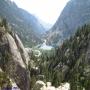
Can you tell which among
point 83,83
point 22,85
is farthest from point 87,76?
point 22,85

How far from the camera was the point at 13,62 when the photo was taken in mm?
130375

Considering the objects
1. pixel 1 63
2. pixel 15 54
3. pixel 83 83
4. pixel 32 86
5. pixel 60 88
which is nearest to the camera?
pixel 1 63

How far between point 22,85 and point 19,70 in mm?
6330

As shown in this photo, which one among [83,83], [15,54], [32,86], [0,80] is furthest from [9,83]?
[83,83]

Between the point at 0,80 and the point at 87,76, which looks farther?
the point at 87,76

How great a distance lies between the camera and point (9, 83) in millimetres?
89375

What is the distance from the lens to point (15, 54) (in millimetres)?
134625

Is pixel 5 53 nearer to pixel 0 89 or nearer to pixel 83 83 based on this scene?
pixel 0 89

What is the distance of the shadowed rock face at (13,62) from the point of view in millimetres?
126812

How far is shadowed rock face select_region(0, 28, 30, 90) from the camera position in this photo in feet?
416

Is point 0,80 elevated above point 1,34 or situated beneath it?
situated beneath

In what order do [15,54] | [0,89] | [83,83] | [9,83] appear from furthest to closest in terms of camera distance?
[83,83] → [15,54] → [9,83] → [0,89]

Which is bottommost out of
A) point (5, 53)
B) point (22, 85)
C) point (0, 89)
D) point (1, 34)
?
point (0, 89)

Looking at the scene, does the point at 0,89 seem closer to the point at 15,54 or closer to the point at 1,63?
the point at 1,63
